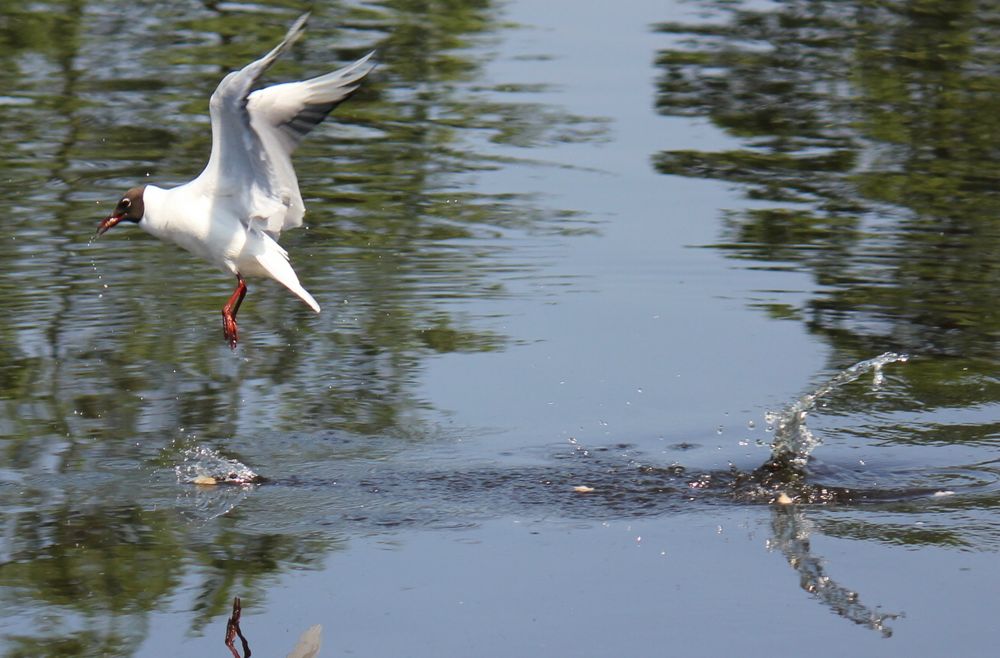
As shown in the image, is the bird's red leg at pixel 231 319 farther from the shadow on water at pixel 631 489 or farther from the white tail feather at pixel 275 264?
the shadow on water at pixel 631 489

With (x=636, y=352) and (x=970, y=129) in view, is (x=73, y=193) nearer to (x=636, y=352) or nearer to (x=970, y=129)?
(x=636, y=352)

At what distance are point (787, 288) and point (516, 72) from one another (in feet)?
19.3

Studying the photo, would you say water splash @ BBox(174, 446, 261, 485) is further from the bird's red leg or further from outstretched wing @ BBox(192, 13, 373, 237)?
outstretched wing @ BBox(192, 13, 373, 237)

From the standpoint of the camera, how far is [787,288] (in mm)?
9742

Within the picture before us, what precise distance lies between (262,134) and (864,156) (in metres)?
6.36

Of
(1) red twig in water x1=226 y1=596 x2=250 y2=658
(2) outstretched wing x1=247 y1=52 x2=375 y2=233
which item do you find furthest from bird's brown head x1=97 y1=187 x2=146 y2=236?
(1) red twig in water x1=226 y1=596 x2=250 y2=658

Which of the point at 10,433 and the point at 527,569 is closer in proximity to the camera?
the point at 527,569

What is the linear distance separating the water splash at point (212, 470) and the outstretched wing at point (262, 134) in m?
1.33

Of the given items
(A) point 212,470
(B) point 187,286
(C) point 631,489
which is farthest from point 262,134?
(B) point 187,286

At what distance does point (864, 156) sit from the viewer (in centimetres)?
1266

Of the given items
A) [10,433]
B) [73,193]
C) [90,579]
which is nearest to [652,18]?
[73,193]

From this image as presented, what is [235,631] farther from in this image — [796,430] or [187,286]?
[187,286]

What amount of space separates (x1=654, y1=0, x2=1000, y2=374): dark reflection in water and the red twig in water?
12.8 feet

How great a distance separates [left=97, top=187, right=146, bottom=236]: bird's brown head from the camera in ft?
27.2
